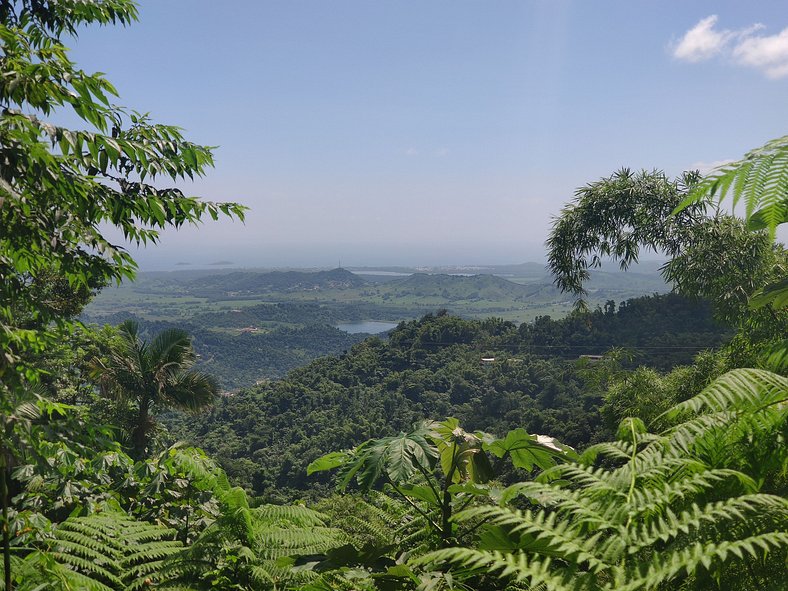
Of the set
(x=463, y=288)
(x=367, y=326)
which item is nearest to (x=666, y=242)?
(x=367, y=326)

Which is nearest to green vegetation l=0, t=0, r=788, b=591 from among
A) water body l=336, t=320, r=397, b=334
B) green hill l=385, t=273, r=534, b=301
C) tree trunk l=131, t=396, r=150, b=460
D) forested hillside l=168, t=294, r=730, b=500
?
tree trunk l=131, t=396, r=150, b=460

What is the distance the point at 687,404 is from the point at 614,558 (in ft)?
1.43

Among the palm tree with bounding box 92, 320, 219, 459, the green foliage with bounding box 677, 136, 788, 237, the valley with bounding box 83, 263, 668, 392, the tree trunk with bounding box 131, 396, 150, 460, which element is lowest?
the valley with bounding box 83, 263, 668, 392

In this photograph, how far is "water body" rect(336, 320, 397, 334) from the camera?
124562mm

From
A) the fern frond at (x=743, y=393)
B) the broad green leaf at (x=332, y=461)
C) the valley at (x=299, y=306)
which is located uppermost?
the fern frond at (x=743, y=393)

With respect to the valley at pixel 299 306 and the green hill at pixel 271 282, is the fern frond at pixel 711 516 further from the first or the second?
the green hill at pixel 271 282

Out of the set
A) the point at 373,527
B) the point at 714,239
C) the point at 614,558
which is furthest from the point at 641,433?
the point at 714,239

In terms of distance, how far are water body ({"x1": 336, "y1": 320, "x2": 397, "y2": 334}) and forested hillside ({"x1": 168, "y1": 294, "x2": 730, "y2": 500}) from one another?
8600cm

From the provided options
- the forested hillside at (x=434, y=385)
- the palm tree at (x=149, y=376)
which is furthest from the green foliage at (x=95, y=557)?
the forested hillside at (x=434, y=385)

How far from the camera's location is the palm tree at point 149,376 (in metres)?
9.48

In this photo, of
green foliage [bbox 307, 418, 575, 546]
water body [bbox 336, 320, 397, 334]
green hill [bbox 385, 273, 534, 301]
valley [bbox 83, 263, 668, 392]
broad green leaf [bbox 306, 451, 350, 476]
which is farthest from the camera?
green hill [bbox 385, 273, 534, 301]

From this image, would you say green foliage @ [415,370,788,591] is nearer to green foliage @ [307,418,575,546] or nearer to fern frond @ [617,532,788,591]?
fern frond @ [617,532,788,591]

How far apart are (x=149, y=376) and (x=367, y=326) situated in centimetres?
12170

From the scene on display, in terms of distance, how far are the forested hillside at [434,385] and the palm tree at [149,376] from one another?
6.65m
